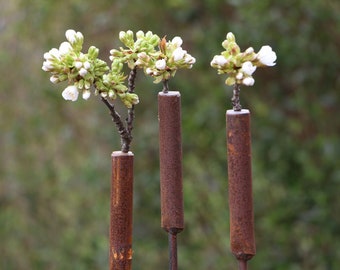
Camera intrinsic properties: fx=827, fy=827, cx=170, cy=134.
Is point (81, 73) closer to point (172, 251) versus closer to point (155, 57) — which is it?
point (155, 57)

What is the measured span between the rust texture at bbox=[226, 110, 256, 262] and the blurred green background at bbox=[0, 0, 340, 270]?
1.84 m

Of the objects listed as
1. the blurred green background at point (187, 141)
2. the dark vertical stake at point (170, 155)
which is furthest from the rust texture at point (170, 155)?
the blurred green background at point (187, 141)

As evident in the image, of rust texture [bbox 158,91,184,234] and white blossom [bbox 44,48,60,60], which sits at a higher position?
white blossom [bbox 44,48,60,60]

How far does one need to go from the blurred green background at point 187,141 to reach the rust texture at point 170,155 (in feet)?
5.90

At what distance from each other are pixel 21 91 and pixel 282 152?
1.37 metres

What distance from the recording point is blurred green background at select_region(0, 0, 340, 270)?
3.01 m

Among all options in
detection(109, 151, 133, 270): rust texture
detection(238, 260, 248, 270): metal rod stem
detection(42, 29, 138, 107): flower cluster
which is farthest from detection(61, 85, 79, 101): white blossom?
detection(238, 260, 248, 270): metal rod stem

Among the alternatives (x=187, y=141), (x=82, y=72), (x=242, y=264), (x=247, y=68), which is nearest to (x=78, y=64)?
(x=82, y=72)

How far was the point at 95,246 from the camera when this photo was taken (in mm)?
3400

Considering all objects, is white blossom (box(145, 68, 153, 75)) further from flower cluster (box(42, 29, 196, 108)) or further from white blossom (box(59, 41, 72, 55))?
white blossom (box(59, 41, 72, 55))

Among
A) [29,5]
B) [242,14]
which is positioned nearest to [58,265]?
[29,5]

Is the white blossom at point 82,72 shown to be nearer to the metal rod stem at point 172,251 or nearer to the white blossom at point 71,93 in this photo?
the white blossom at point 71,93

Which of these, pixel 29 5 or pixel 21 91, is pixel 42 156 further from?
pixel 29 5

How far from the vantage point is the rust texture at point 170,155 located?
1.14 metres
